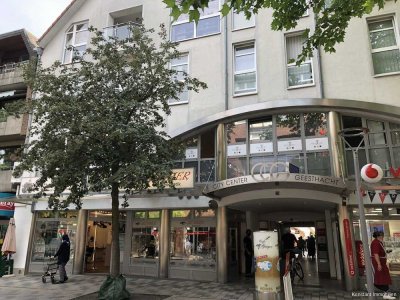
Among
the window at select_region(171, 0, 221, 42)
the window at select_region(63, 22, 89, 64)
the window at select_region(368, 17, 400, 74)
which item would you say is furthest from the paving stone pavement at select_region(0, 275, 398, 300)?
the window at select_region(63, 22, 89, 64)

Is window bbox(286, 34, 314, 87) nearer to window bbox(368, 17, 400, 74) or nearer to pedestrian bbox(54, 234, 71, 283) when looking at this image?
window bbox(368, 17, 400, 74)

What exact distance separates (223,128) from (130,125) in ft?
15.6

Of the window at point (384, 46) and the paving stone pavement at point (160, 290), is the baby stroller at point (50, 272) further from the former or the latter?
the window at point (384, 46)

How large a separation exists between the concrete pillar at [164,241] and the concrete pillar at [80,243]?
3.78m

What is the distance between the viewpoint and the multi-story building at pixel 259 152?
11664 mm

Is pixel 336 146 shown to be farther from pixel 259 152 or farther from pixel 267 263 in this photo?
pixel 267 263

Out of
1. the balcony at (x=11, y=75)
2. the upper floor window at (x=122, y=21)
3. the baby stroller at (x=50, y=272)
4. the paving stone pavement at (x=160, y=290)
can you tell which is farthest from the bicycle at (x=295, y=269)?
the balcony at (x=11, y=75)

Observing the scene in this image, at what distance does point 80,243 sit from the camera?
15.4m

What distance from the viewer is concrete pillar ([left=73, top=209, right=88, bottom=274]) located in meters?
15.3

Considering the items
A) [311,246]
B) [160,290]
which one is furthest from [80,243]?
[311,246]

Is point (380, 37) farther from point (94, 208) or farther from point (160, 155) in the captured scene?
point (94, 208)

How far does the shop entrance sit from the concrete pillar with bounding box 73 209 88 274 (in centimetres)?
31

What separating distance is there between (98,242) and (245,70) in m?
10.7

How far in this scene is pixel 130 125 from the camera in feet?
33.4
